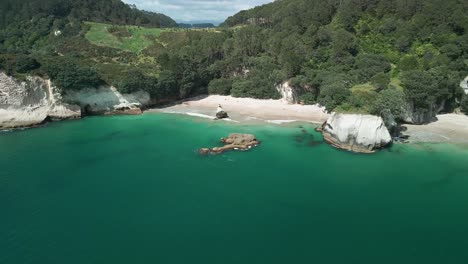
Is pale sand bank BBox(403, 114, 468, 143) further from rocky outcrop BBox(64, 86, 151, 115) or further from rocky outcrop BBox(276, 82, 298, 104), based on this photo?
rocky outcrop BBox(64, 86, 151, 115)

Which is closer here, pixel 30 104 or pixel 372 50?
pixel 30 104

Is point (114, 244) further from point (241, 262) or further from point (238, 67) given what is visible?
point (238, 67)

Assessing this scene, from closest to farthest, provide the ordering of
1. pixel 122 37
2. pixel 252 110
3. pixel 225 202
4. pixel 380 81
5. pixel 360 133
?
1. pixel 225 202
2. pixel 360 133
3. pixel 380 81
4. pixel 252 110
5. pixel 122 37

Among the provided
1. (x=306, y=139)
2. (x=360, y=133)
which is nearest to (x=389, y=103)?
(x=360, y=133)

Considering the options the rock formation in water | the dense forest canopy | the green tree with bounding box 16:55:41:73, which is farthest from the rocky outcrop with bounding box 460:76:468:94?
the green tree with bounding box 16:55:41:73

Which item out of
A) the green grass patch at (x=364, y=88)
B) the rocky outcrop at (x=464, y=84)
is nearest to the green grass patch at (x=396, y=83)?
the green grass patch at (x=364, y=88)

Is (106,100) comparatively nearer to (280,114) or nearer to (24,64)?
(24,64)

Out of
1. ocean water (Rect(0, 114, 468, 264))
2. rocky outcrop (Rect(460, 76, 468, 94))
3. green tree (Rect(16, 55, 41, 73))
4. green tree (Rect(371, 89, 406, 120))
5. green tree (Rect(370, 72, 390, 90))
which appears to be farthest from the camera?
rocky outcrop (Rect(460, 76, 468, 94))

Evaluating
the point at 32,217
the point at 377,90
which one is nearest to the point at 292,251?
the point at 32,217
